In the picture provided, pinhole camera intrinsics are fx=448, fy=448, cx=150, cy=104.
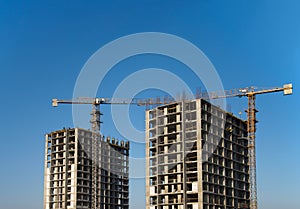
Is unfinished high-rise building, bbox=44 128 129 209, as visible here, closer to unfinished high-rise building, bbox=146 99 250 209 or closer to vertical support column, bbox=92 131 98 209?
vertical support column, bbox=92 131 98 209

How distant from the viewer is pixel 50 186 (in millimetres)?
123750

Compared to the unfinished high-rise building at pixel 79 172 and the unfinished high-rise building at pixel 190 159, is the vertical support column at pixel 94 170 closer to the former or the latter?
the unfinished high-rise building at pixel 79 172

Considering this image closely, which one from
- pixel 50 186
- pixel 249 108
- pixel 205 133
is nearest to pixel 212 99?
pixel 249 108

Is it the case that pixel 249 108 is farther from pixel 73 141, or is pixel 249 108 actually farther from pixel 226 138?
pixel 73 141

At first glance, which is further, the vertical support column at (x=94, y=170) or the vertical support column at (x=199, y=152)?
the vertical support column at (x=94, y=170)

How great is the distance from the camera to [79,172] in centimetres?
12244

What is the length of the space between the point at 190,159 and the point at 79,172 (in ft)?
133

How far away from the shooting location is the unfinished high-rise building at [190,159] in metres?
91.5

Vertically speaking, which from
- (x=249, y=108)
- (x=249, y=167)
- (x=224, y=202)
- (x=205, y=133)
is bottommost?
(x=224, y=202)

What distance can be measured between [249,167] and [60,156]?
51.1m

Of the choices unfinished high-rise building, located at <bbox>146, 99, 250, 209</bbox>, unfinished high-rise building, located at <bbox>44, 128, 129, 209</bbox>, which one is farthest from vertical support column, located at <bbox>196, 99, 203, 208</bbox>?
unfinished high-rise building, located at <bbox>44, 128, 129, 209</bbox>

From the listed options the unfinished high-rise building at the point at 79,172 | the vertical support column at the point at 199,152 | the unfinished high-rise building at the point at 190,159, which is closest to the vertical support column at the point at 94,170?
the unfinished high-rise building at the point at 79,172

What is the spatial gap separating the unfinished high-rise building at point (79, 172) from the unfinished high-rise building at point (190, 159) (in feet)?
98.7

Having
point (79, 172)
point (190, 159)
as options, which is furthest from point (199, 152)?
point (79, 172)
